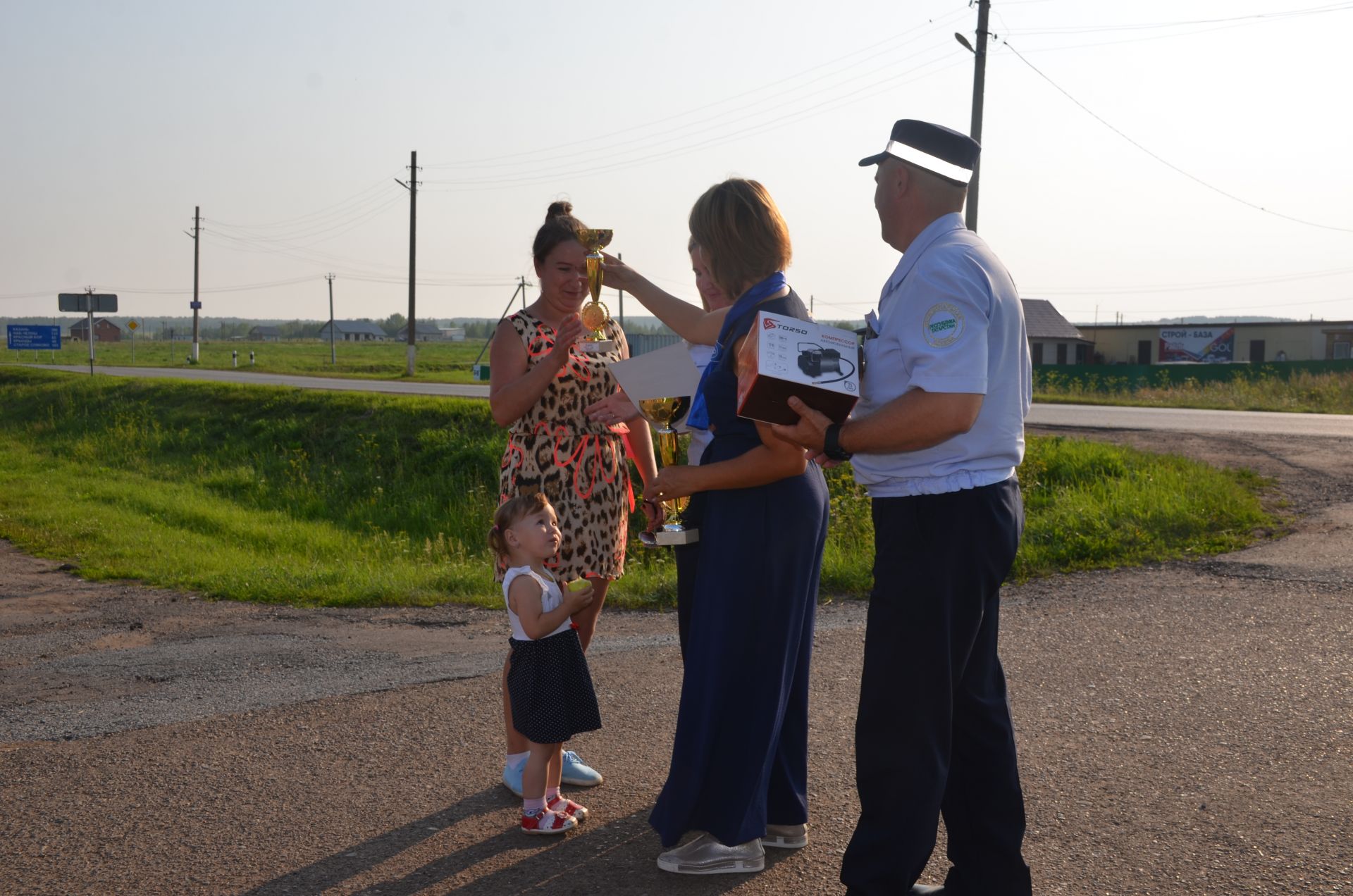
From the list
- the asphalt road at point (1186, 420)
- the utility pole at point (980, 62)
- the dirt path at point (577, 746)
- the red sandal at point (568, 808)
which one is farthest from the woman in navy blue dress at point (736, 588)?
the utility pole at point (980, 62)

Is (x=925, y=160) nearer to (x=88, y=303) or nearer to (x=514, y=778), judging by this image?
(x=514, y=778)

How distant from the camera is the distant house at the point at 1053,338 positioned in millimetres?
58438

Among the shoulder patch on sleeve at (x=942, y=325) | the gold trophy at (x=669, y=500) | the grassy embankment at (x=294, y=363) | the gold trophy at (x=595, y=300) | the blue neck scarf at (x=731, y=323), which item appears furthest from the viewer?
the grassy embankment at (x=294, y=363)

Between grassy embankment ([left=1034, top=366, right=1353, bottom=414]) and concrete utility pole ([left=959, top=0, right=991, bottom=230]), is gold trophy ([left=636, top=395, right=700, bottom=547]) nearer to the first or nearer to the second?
concrete utility pole ([left=959, top=0, right=991, bottom=230])

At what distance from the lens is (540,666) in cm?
406

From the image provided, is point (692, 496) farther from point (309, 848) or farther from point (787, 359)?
point (309, 848)

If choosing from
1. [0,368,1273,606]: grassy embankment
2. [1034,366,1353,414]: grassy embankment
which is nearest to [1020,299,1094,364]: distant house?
[1034,366,1353,414]: grassy embankment

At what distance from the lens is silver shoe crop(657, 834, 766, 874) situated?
3.69 meters

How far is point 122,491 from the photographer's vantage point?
16062mm

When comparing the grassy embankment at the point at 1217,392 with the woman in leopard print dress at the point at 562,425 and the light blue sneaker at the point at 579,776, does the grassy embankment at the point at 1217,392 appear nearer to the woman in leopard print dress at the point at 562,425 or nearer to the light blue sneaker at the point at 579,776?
the woman in leopard print dress at the point at 562,425

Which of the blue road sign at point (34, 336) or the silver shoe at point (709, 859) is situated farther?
the blue road sign at point (34, 336)

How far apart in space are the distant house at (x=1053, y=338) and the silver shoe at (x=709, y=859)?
55900mm

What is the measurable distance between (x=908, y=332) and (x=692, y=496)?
1.08 metres

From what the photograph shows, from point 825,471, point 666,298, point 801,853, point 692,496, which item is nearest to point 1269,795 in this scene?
point 801,853
